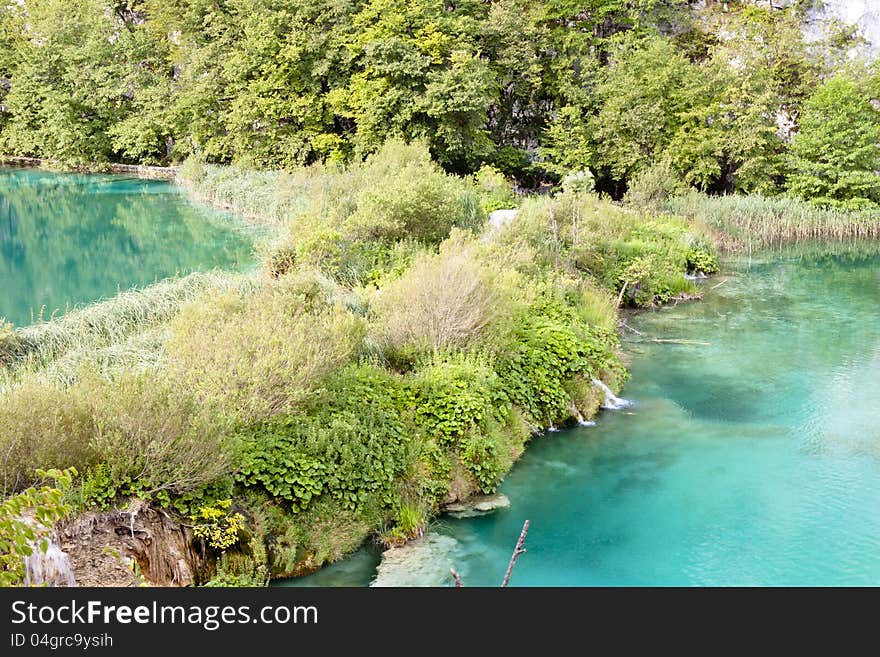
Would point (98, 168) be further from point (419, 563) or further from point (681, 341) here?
point (419, 563)

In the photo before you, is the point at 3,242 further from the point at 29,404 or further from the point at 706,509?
the point at 706,509

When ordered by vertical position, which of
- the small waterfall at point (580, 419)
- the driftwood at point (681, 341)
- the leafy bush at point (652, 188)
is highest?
the leafy bush at point (652, 188)

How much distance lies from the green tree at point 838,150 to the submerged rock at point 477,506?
24748mm

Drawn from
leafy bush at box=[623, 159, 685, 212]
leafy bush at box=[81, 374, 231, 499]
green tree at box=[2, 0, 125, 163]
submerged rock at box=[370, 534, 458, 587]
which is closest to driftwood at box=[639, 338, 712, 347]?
submerged rock at box=[370, 534, 458, 587]

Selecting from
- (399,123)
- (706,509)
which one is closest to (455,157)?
(399,123)

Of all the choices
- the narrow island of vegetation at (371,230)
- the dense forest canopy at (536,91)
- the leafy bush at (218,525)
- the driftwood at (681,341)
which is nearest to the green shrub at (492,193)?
the narrow island of vegetation at (371,230)

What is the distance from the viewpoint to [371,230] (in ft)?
58.9

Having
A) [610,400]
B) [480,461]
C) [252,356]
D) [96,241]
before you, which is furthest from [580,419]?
[96,241]

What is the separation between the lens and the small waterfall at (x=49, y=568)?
6.00m

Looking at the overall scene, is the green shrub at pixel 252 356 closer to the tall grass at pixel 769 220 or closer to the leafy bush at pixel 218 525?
the leafy bush at pixel 218 525

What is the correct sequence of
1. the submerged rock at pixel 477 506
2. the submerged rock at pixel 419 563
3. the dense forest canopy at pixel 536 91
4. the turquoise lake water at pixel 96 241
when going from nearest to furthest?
the submerged rock at pixel 419 563, the submerged rock at pixel 477 506, the turquoise lake water at pixel 96 241, the dense forest canopy at pixel 536 91

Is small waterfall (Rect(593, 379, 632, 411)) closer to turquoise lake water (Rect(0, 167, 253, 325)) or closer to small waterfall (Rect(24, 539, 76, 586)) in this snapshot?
small waterfall (Rect(24, 539, 76, 586))

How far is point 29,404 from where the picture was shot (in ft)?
25.1
